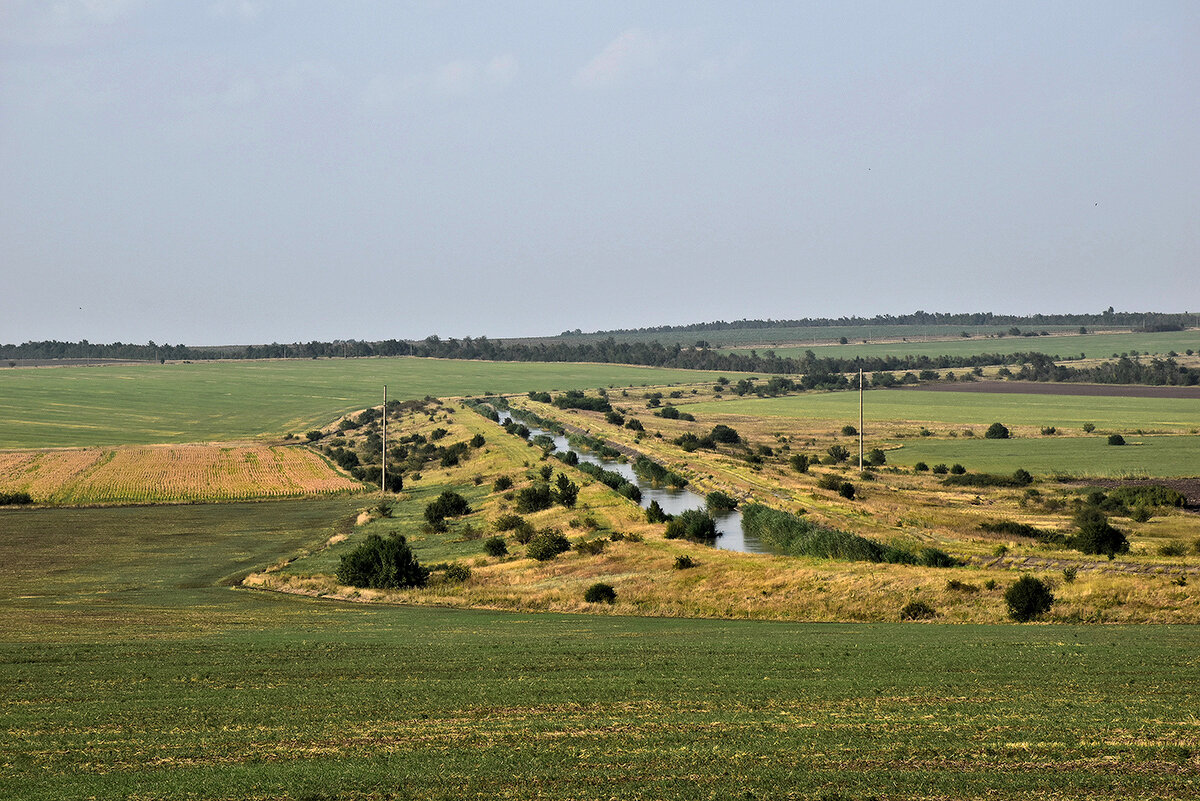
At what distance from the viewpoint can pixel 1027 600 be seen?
31.0 metres

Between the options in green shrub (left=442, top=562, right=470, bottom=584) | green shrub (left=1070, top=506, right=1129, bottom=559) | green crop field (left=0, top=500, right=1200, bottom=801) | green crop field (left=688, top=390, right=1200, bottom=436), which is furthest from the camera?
green crop field (left=688, top=390, right=1200, bottom=436)

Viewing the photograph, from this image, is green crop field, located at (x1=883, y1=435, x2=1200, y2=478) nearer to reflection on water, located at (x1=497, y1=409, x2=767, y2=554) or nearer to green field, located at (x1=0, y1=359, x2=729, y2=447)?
reflection on water, located at (x1=497, y1=409, x2=767, y2=554)

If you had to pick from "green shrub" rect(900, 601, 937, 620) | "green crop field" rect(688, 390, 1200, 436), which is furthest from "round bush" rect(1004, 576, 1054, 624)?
"green crop field" rect(688, 390, 1200, 436)

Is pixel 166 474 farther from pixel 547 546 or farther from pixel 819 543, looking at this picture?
pixel 819 543

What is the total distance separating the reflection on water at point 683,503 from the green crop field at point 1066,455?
20.0 metres

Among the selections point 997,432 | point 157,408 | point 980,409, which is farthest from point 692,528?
point 157,408

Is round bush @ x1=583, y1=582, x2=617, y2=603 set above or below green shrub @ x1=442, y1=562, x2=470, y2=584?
above

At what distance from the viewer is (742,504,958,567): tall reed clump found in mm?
42094

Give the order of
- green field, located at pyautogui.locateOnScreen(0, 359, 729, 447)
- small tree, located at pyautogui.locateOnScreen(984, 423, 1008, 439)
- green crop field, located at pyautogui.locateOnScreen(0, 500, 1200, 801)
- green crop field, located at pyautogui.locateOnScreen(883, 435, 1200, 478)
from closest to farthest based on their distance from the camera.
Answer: green crop field, located at pyautogui.locateOnScreen(0, 500, 1200, 801), green crop field, located at pyautogui.locateOnScreen(883, 435, 1200, 478), small tree, located at pyautogui.locateOnScreen(984, 423, 1008, 439), green field, located at pyautogui.locateOnScreen(0, 359, 729, 447)

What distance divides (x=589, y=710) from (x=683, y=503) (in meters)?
50.5

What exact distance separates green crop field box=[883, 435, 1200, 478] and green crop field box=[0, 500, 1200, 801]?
1943 inches

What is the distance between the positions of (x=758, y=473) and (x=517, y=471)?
18080 millimetres

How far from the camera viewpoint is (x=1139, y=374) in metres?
165

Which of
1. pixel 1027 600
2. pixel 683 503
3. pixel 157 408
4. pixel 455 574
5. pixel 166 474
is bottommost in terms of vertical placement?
pixel 683 503
